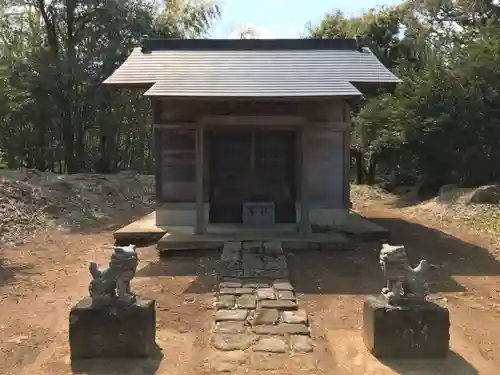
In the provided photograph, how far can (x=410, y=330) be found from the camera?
4.06 metres

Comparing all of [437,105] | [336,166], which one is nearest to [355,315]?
[336,166]

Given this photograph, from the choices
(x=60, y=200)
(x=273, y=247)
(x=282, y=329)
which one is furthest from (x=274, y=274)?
(x=60, y=200)

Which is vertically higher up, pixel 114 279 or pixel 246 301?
pixel 114 279

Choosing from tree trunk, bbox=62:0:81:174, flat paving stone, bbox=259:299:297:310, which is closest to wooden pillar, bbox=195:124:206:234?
flat paving stone, bbox=259:299:297:310

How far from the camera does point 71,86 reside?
1755 cm

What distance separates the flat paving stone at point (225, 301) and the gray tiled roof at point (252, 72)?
3.13 m

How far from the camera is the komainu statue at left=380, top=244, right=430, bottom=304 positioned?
161 inches

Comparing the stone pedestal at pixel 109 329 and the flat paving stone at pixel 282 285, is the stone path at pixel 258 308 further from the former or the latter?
the stone pedestal at pixel 109 329

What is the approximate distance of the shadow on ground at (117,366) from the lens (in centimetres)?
393

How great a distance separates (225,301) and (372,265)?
2730 millimetres

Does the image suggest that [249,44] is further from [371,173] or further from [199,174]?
[371,173]

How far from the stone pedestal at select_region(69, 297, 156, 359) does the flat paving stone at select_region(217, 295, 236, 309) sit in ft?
4.07

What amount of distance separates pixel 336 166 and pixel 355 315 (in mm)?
4463

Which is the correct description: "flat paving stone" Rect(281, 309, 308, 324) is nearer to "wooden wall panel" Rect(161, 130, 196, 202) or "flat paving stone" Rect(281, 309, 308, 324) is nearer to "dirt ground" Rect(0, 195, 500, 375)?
"dirt ground" Rect(0, 195, 500, 375)
